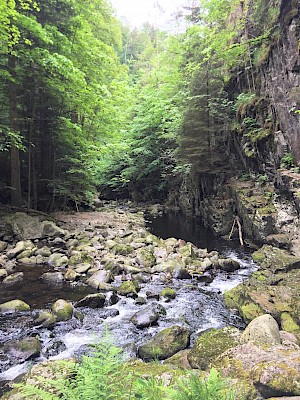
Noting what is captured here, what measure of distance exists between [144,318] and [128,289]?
3.97ft

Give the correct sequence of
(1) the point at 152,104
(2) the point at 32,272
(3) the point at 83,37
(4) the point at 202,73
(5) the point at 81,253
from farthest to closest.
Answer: (1) the point at 152,104, (4) the point at 202,73, (3) the point at 83,37, (5) the point at 81,253, (2) the point at 32,272

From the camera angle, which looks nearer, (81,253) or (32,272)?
(32,272)

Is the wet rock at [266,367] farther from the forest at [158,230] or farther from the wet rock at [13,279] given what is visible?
the wet rock at [13,279]

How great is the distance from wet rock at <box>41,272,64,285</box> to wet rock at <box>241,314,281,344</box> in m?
4.28

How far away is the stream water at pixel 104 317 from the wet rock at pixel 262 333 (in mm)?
1204

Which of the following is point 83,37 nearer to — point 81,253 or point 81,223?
point 81,223

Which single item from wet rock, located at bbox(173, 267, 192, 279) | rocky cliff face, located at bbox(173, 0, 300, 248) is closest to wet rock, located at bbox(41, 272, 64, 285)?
wet rock, located at bbox(173, 267, 192, 279)

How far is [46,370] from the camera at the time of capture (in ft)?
9.82

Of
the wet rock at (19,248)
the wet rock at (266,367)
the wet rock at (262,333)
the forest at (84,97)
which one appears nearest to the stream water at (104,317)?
the wet rock at (19,248)

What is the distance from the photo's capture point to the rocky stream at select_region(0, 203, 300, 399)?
409cm

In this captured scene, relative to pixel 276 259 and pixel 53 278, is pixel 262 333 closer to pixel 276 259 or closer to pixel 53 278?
pixel 276 259

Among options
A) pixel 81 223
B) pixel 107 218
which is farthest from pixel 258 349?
pixel 107 218

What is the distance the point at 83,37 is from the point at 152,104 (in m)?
9.78

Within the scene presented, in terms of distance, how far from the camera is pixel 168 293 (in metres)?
6.17
